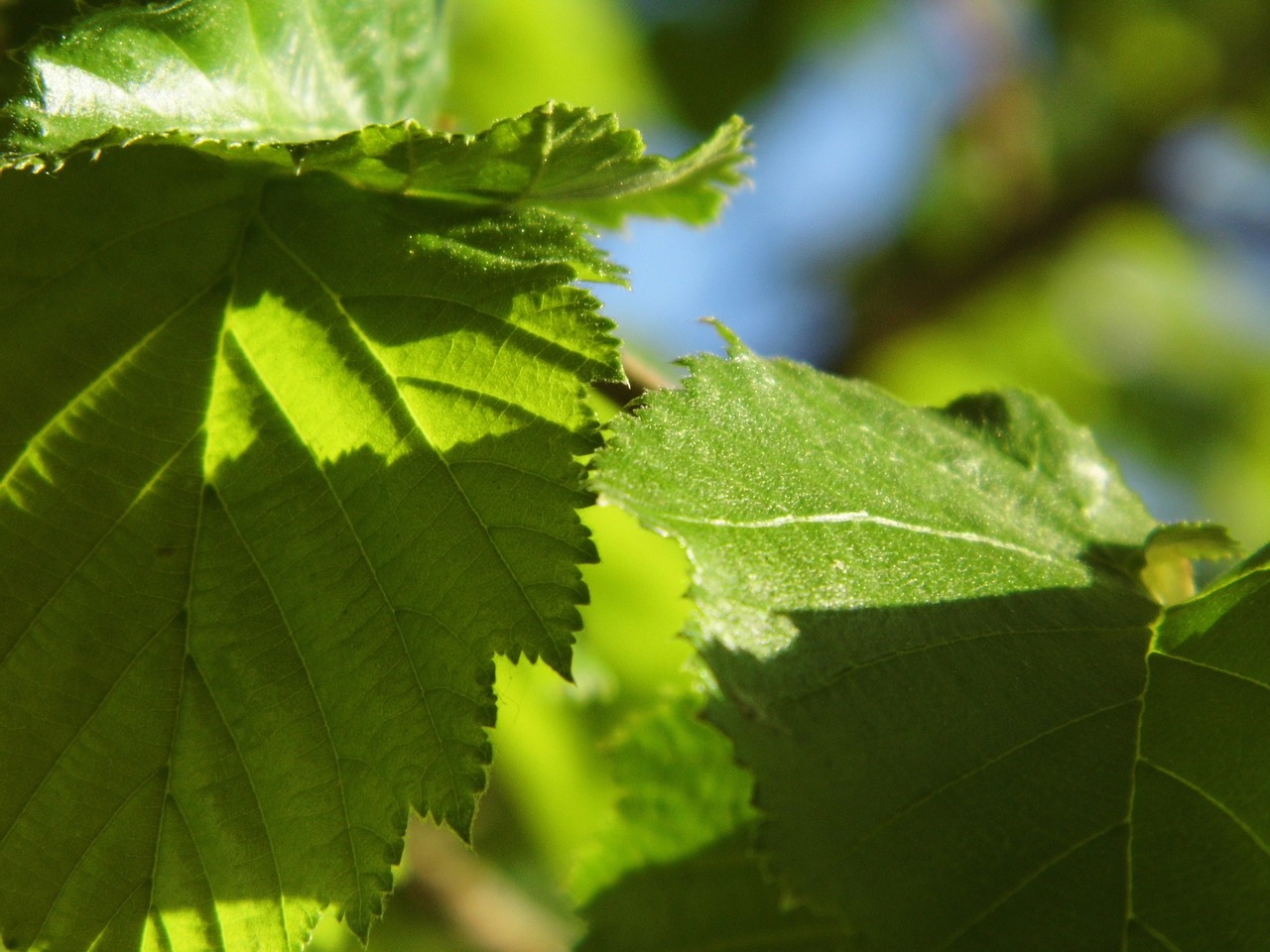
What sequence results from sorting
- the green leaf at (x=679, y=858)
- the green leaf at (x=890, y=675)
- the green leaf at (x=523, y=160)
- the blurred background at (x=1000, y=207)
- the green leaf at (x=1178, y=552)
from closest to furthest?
the green leaf at (x=890, y=675) < the green leaf at (x=523, y=160) < the green leaf at (x=1178, y=552) < the green leaf at (x=679, y=858) < the blurred background at (x=1000, y=207)

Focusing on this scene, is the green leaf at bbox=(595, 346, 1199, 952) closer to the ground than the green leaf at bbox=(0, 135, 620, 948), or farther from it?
closer to the ground

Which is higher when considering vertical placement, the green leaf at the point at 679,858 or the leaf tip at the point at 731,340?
the leaf tip at the point at 731,340

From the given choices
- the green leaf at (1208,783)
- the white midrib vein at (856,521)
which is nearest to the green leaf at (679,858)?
the white midrib vein at (856,521)

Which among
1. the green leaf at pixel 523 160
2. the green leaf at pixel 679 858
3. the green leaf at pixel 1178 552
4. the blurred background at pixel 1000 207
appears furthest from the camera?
the blurred background at pixel 1000 207

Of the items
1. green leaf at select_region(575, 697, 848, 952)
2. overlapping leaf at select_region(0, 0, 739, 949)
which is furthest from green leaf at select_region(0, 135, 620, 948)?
green leaf at select_region(575, 697, 848, 952)

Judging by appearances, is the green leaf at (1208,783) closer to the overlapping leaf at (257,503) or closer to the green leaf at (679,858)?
the overlapping leaf at (257,503)

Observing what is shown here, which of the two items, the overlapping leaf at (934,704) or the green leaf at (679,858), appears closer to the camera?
the overlapping leaf at (934,704)

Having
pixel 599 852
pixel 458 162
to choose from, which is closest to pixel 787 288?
pixel 599 852

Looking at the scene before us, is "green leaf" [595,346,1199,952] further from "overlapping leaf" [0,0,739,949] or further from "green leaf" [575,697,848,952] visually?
"green leaf" [575,697,848,952]
